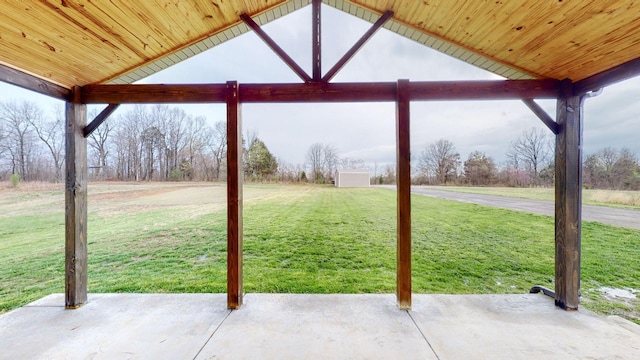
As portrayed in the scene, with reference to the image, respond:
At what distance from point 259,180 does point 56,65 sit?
6.99m

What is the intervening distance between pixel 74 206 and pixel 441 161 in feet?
49.2

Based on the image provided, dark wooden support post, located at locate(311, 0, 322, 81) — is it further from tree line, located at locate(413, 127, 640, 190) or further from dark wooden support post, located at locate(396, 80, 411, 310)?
tree line, located at locate(413, 127, 640, 190)

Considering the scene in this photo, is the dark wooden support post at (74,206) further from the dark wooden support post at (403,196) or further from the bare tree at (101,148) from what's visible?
the bare tree at (101,148)

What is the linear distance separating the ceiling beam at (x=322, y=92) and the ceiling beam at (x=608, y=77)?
180mm

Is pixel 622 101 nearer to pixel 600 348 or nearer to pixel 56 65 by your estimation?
pixel 600 348

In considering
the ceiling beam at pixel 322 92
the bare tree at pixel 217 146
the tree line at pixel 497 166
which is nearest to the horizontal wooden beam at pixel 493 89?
the ceiling beam at pixel 322 92

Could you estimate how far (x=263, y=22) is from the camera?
7.82 feet

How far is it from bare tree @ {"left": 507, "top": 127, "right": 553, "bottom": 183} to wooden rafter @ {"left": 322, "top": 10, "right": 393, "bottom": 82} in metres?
11.4

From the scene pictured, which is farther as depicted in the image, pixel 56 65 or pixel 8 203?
pixel 8 203

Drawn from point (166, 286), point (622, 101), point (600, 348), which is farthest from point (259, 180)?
point (622, 101)

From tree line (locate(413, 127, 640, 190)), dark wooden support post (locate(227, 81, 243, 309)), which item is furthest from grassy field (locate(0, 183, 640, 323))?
tree line (locate(413, 127, 640, 190))

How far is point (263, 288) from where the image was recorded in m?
3.23

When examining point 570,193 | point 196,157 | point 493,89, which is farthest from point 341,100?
point 196,157

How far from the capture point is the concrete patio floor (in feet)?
5.91
